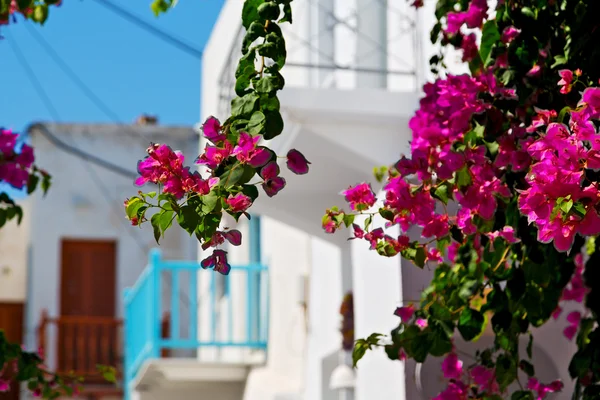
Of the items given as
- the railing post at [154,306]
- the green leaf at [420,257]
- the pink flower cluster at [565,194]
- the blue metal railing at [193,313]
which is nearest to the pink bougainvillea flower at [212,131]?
the pink flower cluster at [565,194]

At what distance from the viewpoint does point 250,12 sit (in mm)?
3207

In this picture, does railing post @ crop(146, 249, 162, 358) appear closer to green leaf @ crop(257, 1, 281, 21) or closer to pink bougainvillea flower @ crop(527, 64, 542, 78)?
pink bougainvillea flower @ crop(527, 64, 542, 78)

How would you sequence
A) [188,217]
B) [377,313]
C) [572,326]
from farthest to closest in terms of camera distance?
[377,313] → [572,326] → [188,217]

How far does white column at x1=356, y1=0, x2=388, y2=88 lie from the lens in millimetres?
7082

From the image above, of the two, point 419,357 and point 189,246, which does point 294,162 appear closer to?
point 419,357

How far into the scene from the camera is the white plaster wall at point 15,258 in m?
20.8

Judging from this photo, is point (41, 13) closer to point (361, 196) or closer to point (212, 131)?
point (361, 196)

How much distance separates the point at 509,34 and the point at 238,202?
1386 millimetres

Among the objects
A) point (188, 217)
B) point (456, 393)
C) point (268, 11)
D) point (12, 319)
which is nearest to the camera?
point (188, 217)

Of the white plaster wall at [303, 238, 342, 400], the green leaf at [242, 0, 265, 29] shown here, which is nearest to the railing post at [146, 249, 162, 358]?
the white plaster wall at [303, 238, 342, 400]

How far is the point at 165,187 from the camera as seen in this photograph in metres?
2.82

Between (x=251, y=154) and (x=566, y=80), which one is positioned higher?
(x=566, y=80)

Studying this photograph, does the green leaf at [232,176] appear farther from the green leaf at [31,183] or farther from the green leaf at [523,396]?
the green leaf at [31,183]

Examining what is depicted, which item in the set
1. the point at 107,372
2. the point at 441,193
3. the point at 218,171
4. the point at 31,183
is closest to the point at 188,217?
the point at 218,171
